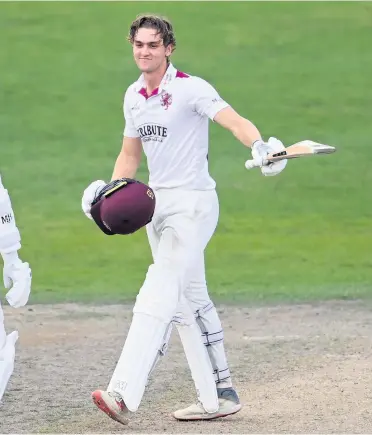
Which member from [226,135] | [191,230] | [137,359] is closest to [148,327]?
[137,359]

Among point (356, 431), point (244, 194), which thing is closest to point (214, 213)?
point (356, 431)

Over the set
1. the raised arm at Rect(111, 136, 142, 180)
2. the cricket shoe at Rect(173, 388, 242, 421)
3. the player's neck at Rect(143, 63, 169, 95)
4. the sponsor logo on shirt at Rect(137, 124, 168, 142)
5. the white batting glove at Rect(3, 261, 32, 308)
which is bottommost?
the cricket shoe at Rect(173, 388, 242, 421)

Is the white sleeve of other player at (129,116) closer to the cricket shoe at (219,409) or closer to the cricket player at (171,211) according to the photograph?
the cricket player at (171,211)

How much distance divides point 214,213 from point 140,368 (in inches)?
38.5

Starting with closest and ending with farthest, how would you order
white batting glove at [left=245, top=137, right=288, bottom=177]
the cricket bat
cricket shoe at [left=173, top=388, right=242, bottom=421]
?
the cricket bat < white batting glove at [left=245, top=137, right=288, bottom=177] < cricket shoe at [left=173, top=388, right=242, bottom=421]

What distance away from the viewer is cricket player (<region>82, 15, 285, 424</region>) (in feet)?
23.1

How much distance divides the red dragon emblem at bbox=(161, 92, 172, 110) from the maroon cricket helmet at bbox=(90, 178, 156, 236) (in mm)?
452

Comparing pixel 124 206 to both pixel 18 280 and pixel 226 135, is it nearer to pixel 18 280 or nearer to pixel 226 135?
pixel 18 280

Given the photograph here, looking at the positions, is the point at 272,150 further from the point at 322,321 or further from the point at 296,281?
the point at 296,281

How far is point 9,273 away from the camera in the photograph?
730cm

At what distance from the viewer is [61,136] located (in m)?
17.6

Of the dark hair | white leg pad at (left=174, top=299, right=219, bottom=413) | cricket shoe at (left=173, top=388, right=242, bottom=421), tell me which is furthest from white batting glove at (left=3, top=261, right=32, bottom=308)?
the dark hair

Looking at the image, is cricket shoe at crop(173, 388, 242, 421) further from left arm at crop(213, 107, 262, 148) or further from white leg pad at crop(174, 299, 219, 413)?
left arm at crop(213, 107, 262, 148)

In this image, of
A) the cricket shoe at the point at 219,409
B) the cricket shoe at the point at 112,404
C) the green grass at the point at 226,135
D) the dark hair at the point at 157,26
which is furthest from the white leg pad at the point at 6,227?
the green grass at the point at 226,135
